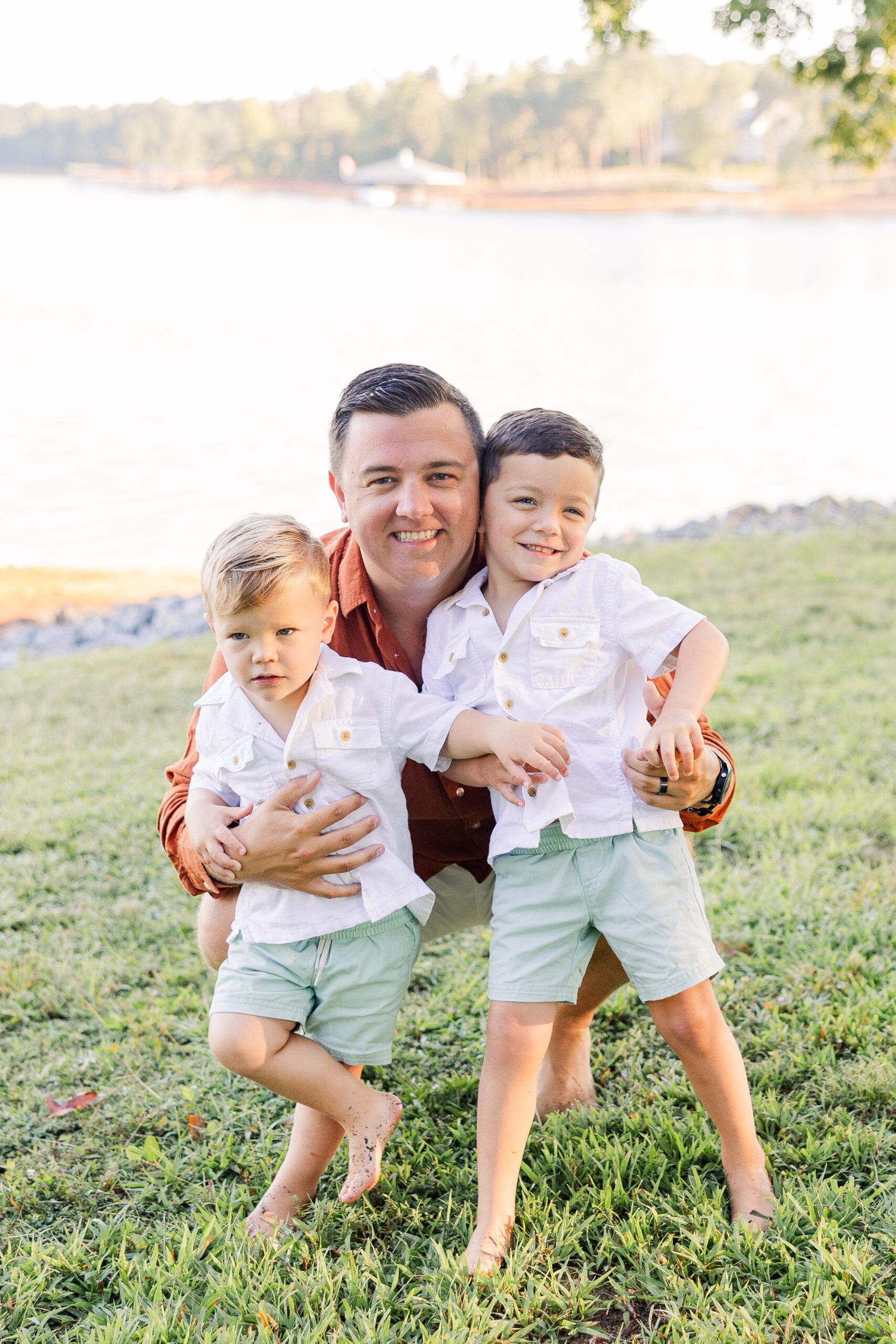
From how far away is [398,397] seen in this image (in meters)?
2.61

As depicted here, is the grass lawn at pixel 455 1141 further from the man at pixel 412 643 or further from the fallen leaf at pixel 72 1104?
the man at pixel 412 643

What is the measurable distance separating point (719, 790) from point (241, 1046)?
3.90ft

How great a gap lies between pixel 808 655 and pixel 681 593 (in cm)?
181

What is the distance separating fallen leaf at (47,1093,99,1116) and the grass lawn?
0.05m

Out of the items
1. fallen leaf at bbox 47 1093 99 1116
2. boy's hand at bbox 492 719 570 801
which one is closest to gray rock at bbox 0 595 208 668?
fallen leaf at bbox 47 1093 99 1116

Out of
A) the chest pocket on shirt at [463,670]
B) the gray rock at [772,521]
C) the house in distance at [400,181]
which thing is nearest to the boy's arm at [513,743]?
the chest pocket on shirt at [463,670]

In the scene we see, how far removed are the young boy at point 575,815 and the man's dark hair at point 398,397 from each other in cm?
20

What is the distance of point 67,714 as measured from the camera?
22.8 ft

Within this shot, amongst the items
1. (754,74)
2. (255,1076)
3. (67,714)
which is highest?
(754,74)

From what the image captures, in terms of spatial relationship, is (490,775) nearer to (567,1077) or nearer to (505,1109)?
(505,1109)

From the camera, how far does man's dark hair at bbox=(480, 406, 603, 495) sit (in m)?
2.45

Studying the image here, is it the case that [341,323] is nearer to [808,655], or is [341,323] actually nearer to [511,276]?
[511,276]

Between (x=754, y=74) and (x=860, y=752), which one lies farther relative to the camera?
(x=754, y=74)

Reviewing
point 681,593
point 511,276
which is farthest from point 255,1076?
point 511,276
